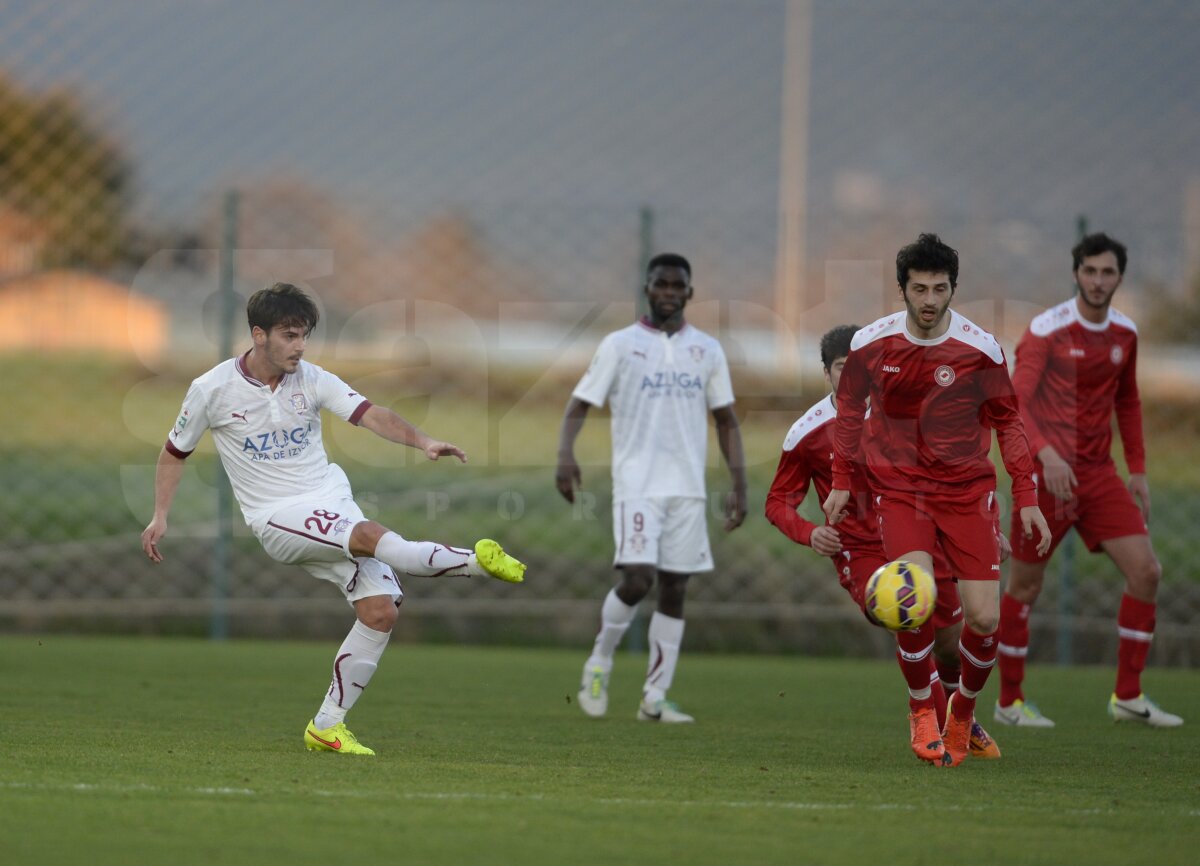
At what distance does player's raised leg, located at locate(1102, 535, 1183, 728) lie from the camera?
315 inches

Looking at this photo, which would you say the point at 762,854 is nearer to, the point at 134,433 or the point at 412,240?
the point at 412,240

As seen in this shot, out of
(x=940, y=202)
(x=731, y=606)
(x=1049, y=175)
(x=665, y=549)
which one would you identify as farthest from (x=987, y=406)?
(x=940, y=202)

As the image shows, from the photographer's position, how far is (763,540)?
42.5ft

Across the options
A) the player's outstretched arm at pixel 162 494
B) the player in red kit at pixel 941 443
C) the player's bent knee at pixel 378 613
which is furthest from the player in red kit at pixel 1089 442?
the player's outstretched arm at pixel 162 494

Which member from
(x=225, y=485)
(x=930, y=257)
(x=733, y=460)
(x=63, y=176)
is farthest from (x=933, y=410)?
(x=63, y=176)

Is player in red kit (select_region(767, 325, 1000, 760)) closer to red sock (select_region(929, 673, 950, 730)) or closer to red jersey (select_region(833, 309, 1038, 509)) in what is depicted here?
red sock (select_region(929, 673, 950, 730))

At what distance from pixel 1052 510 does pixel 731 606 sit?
3648 millimetres

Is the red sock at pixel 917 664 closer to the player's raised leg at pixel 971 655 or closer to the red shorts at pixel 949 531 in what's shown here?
the player's raised leg at pixel 971 655

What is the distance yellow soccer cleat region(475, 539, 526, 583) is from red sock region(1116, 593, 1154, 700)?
3780 millimetres

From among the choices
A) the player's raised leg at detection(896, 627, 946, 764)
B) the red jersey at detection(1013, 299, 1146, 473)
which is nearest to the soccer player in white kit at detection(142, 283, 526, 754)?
the player's raised leg at detection(896, 627, 946, 764)

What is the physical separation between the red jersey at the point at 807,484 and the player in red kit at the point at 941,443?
0.41 m

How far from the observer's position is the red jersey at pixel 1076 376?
27.2ft

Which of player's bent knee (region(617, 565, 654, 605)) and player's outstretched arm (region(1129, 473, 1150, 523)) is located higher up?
player's outstretched arm (region(1129, 473, 1150, 523))

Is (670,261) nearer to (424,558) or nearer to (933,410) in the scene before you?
(933,410)
